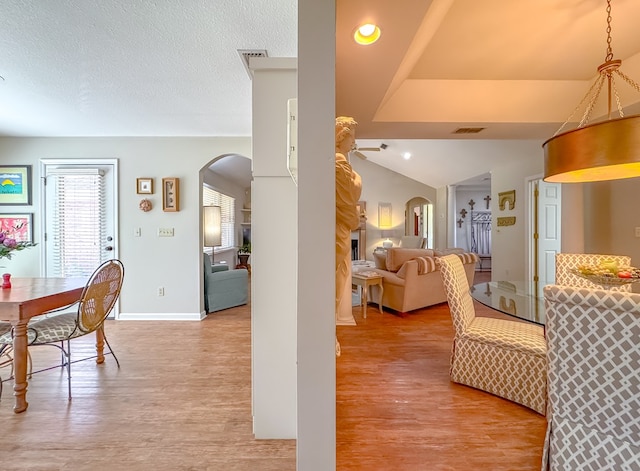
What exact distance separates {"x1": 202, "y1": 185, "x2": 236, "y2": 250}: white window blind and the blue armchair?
65.9 inches

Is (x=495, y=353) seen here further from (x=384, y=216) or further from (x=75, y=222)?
(x=384, y=216)

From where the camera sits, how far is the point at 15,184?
12.1ft

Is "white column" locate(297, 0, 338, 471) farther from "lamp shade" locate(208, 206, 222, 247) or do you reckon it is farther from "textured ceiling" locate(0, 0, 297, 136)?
"lamp shade" locate(208, 206, 222, 247)

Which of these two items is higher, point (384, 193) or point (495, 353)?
point (384, 193)

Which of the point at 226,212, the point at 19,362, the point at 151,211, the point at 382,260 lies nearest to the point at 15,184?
the point at 151,211

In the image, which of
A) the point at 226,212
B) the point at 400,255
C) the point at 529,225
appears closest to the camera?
the point at 400,255

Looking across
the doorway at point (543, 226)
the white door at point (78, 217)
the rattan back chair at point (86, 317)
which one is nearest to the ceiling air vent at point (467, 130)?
the doorway at point (543, 226)

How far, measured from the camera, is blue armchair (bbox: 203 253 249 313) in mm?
3951

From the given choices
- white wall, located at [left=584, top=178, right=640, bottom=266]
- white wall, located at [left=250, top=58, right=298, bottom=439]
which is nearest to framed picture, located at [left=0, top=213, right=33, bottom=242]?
white wall, located at [left=250, top=58, right=298, bottom=439]

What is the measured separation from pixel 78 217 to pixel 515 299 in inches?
196

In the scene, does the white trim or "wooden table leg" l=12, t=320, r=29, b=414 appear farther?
the white trim

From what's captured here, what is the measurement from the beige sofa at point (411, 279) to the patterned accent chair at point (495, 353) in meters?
1.52

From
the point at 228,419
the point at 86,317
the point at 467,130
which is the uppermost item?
the point at 467,130

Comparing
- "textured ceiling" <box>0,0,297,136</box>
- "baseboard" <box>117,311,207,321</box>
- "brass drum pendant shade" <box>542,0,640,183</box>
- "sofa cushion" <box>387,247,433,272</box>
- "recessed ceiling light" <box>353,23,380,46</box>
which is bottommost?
"baseboard" <box>117,311,207,321</box>
